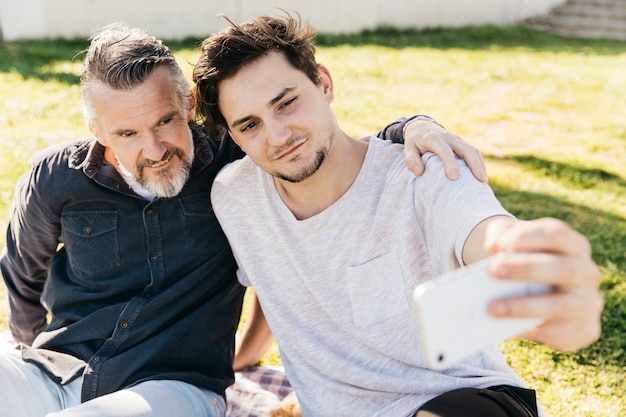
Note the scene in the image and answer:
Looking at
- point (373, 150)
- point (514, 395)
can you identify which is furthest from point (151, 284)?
point (514, 395)

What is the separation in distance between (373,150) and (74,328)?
4.55 ft

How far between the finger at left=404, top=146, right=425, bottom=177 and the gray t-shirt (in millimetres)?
26

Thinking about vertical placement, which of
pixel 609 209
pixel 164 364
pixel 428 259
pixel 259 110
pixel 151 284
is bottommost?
pixel 609 209

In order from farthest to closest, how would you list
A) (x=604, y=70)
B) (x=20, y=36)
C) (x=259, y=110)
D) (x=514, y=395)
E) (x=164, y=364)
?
(x=20, y=36) < (x=604, y=70) < (x=164, y=364) < (x=259, y=110) < (x=514, y=395)

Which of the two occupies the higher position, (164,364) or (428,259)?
(428,259)

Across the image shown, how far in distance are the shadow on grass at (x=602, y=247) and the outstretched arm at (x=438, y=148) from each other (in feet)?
5.86

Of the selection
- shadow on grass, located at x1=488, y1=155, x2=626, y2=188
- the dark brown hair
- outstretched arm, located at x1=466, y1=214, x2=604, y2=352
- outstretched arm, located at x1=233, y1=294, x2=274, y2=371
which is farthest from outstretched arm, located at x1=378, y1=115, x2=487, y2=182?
shadow on grass, located at x1=488, y1=155, x2=626, y2=188

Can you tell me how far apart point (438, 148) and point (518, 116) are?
6043mm

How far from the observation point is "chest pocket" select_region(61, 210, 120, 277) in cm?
265

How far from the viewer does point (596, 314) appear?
1.29 metres

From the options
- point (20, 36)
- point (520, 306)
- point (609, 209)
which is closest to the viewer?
point (520, 306)

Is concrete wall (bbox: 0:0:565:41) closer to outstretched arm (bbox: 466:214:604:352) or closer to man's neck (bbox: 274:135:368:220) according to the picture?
man's neck (bbox: 274:135:368:220)

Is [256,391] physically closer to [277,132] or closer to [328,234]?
[328,234]

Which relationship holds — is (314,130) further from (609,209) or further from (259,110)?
(609,209)
